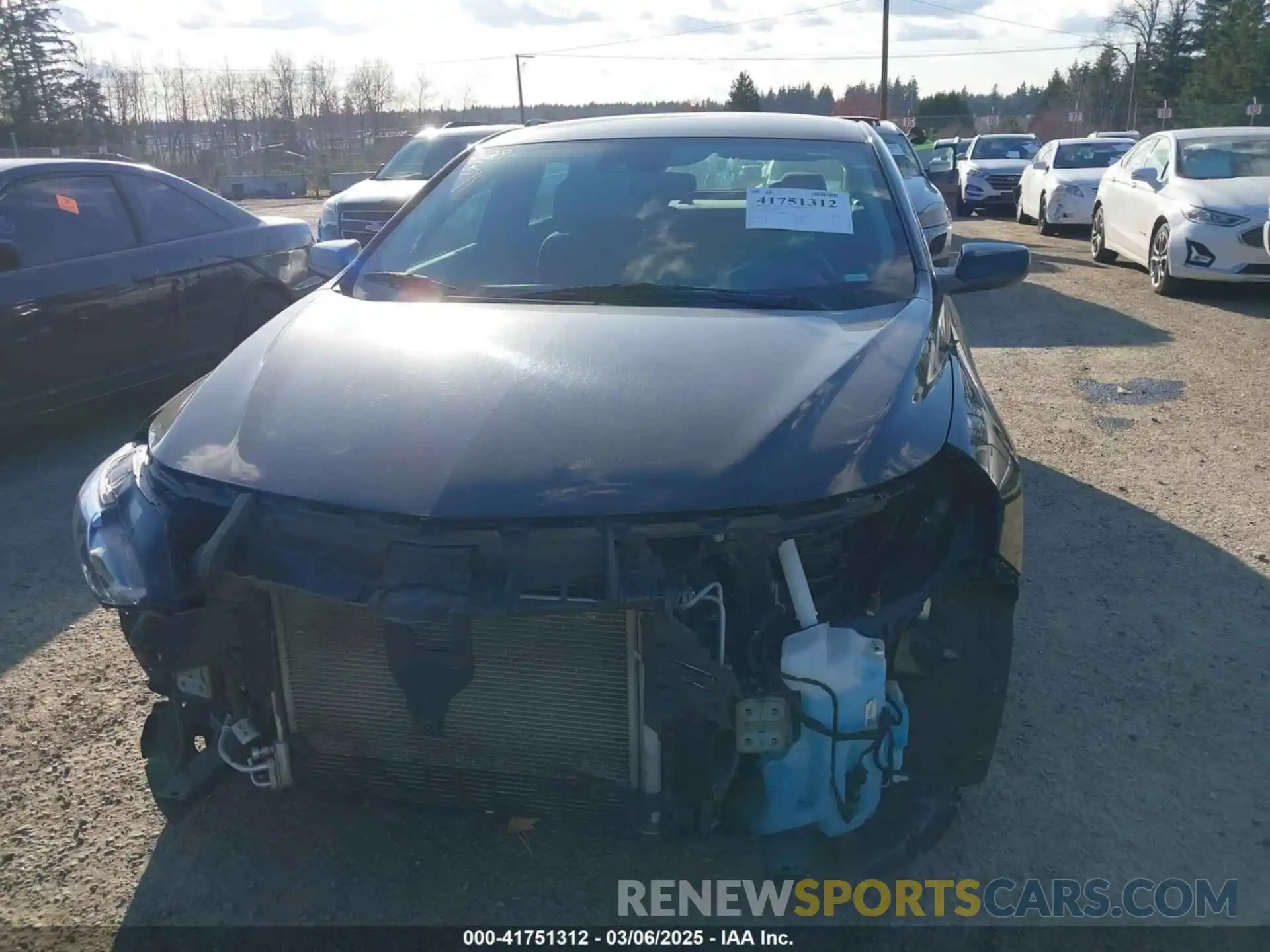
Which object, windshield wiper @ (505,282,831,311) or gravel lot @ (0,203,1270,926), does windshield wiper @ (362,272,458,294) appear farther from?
gravel lot @ (0,203,1270,926)

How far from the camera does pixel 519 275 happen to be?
122 inches

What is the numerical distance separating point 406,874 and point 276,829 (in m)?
0.38

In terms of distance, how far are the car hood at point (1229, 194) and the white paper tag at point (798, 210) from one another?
7.16 metres

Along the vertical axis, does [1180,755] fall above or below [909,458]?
below

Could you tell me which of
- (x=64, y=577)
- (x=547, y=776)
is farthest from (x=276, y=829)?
(x=64, y=577)

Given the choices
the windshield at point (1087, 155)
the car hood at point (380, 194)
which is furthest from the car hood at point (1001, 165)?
the car hood at point (380, 194)

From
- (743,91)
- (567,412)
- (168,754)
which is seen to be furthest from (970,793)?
(743,91)

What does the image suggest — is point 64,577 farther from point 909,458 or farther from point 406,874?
point 909,458

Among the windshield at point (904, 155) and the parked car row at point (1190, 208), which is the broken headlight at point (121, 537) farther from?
the parked car row at point (1190, 208)

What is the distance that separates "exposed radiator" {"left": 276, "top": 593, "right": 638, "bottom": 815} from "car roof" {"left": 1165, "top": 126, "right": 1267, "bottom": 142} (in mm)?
10054

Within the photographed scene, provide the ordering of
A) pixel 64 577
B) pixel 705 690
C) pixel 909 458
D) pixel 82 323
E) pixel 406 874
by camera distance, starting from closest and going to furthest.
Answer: pixel 705 690 → pixel 909 458 → pixel 406 874 → pixel 64 577 → pixel 82 323

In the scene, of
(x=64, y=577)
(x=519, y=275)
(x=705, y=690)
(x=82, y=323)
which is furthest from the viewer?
(x=82, y=323)

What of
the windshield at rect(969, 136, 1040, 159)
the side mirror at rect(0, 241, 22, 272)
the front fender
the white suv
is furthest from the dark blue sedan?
the windshield at rect(969, 136, 1040, 159)

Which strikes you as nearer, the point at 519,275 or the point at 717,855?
the point at 717,855
